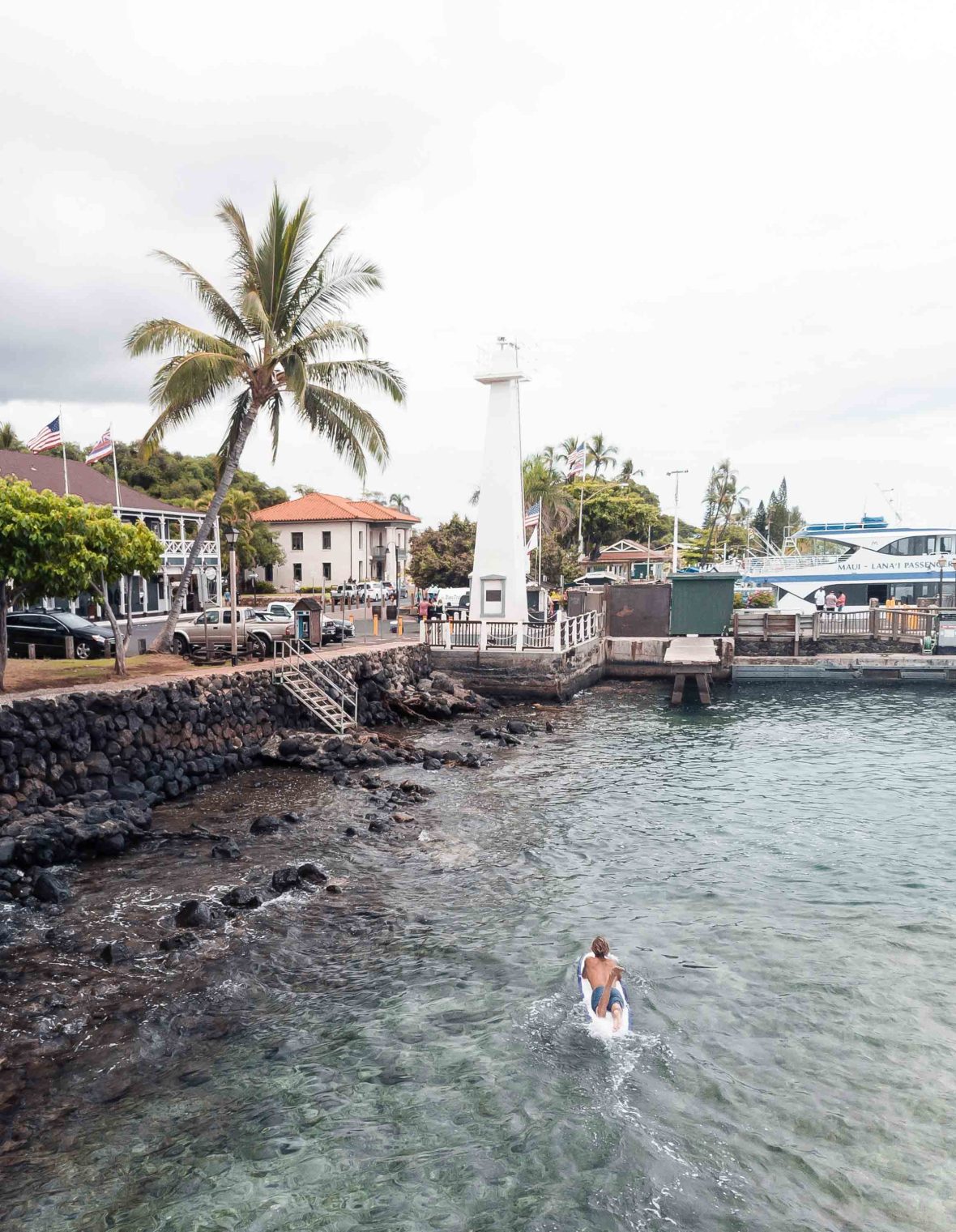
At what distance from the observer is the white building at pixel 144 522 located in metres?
35.2

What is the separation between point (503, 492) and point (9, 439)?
3536 centimetres

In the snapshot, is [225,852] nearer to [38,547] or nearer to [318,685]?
[38,547]

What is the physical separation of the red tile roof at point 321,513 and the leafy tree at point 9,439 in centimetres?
1583

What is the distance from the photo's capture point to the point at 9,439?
51.1 metres

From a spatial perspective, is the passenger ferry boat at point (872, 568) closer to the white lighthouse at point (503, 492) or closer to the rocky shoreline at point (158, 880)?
the white lighthouse at point (503, 492)

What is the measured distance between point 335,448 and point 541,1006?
19167 mm

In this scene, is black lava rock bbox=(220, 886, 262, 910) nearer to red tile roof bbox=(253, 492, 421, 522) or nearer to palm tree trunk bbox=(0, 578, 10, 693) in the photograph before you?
palm tree trunk bbox=(0, 578, 10, 693)

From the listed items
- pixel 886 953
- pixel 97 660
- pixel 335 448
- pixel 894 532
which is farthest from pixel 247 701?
pixel 894 532

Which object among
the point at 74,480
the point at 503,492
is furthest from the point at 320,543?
the point at 503,492

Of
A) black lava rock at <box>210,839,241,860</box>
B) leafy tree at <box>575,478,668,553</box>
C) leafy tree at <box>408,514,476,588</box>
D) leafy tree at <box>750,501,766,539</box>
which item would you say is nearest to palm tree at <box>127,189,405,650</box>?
black lava rock at <box>210,839,241,860</box>

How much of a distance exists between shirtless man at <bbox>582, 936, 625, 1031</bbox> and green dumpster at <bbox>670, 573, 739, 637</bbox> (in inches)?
1219

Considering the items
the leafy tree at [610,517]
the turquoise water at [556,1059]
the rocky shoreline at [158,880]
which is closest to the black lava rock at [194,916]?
the rocky shoreline at [158,880]

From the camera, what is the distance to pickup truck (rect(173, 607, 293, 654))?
25297 mm

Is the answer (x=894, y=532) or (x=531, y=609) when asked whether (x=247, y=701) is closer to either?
(x=531, y=609)
